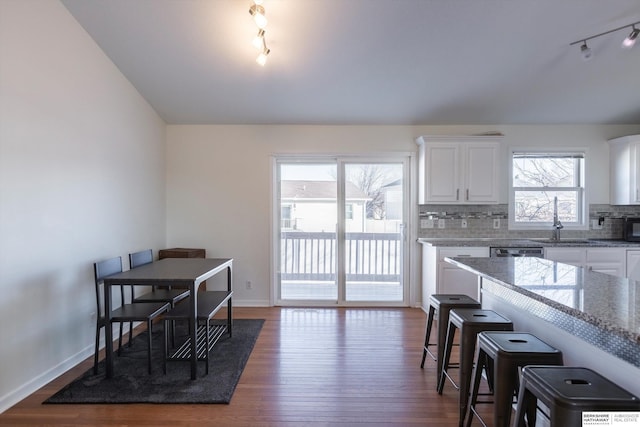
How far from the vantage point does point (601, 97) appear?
12.0 ft

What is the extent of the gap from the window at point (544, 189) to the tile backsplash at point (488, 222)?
12cm

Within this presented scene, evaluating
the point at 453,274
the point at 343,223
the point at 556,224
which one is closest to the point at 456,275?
the point at 453,274

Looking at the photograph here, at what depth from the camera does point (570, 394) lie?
1.14m

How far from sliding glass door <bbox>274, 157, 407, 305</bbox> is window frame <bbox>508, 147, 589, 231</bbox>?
1399 mm

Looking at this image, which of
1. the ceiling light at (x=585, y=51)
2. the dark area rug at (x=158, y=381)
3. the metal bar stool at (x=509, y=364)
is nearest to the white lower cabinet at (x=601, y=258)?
the ceiling light at (x=585, y=51)

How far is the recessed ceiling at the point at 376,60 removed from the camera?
2.61 m

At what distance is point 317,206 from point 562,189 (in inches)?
127

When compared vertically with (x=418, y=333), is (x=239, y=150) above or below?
above

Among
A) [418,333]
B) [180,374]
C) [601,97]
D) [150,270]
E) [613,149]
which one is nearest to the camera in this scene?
[180,374]

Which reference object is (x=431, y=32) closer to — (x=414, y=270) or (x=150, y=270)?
(x=414, y=270)

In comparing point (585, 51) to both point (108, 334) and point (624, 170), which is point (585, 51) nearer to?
point (624, 170)

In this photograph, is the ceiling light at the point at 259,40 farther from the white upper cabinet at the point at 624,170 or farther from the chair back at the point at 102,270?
the white upper cabinet at the point at 624,170

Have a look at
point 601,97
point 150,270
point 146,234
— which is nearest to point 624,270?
point 601,97

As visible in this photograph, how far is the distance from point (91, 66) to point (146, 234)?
182 centimetres
